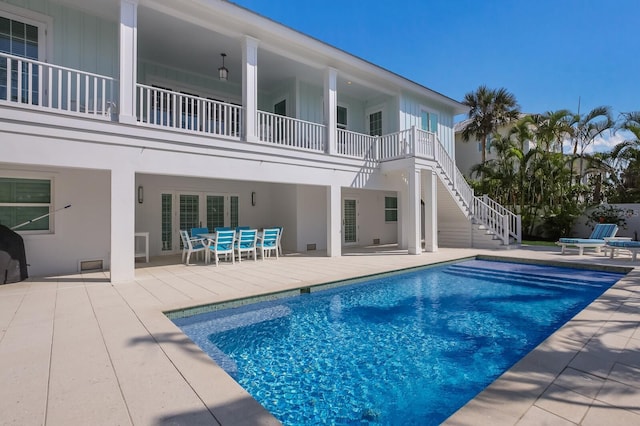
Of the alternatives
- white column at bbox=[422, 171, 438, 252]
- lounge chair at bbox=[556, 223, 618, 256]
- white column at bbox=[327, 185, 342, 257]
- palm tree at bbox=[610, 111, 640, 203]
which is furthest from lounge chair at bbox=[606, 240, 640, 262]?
white column at bbox=[327, 185, 342, 257]

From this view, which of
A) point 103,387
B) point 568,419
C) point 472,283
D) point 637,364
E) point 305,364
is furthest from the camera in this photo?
point 472,283

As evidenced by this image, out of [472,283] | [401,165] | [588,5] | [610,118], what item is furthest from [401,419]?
[610,118]

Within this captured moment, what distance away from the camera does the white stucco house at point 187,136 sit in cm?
648

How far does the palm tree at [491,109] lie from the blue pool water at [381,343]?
1252 centimetres

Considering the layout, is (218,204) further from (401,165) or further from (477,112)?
(477,112)

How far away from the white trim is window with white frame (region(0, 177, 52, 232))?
2785 millimetres

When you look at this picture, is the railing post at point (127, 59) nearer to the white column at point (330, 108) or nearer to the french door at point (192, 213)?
the french door at point (192, 213)

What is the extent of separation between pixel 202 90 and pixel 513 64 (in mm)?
13477

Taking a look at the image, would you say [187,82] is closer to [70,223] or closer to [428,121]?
[70,223]

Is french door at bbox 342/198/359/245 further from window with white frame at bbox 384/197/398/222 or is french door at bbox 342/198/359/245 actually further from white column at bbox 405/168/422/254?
white column at bbox 405/168/422/254

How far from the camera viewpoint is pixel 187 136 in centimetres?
744

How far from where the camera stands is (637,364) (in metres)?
2.93

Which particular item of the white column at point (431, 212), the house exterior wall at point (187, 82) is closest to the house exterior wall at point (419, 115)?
the white column at point (431, 212)

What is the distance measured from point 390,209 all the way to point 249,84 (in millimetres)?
9516
